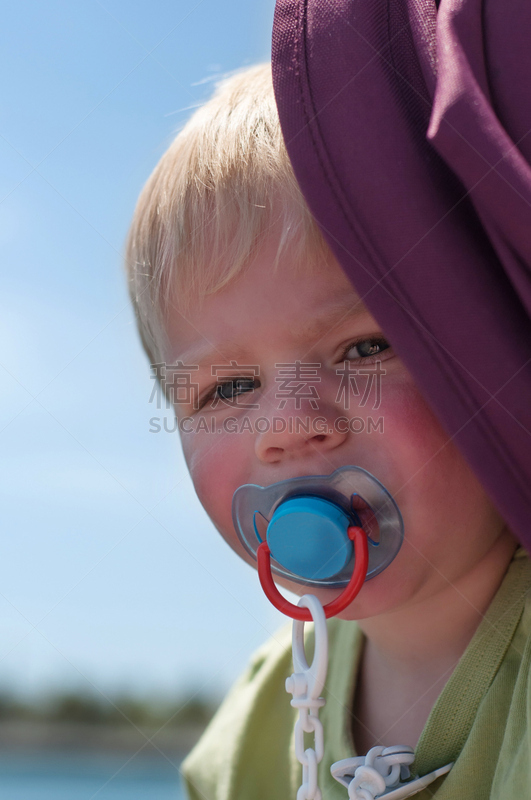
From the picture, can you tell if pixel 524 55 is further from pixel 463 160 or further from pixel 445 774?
pixel 445 774

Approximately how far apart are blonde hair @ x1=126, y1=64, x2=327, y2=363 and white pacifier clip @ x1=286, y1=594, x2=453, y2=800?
1.34 feet

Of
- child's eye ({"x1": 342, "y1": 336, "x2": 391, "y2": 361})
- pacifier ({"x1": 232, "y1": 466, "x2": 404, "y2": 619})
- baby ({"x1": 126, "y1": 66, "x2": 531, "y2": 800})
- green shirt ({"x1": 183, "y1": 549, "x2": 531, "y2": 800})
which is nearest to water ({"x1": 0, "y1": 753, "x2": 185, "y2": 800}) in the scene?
green shirt ({"x1": 183, "y1": 549, "x2": 531, "y2": 800})

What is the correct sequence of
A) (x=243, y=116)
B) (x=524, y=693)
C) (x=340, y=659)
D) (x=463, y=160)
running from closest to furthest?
(x=463, y=160) < (x=524, y=693) < (x=243, y=116) < (x=340, y=659)

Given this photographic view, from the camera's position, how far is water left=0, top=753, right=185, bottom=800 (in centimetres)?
128

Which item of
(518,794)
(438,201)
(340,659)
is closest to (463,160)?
(438,201)

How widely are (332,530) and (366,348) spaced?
21 cm

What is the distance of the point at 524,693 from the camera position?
703 mm

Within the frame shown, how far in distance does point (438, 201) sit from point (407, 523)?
0.34 meters

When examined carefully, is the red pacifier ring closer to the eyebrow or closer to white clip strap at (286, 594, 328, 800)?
white clip strap at (286, 594, 328, 800)

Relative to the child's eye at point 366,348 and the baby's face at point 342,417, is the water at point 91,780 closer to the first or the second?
the baby's face at point 342,417

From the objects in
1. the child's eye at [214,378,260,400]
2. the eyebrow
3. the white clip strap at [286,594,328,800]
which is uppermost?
the eyebrow

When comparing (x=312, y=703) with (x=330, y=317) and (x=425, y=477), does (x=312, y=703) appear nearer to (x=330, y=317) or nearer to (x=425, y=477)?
(x=425, y=477)

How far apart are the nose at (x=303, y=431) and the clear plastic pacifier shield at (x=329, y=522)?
0.10 feet

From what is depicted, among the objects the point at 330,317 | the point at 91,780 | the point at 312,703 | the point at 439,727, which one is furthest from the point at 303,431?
the point at 91,780
